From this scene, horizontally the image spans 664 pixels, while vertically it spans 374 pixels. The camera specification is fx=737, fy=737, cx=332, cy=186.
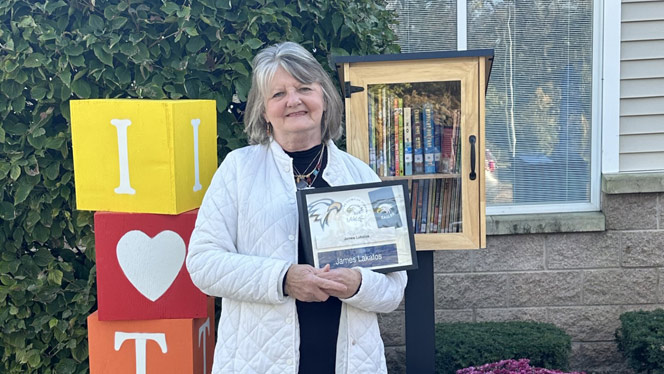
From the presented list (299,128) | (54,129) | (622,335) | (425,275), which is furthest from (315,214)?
(622,335)

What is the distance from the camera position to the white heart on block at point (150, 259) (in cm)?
301

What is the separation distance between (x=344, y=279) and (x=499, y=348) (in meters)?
2.09

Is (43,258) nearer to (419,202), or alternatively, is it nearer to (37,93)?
(37,93)

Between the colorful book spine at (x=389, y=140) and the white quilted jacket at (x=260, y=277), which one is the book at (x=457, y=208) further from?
the white quilted jacket at (x=260, y=277)

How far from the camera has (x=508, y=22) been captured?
4938mm

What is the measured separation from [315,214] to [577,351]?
10.6 feet

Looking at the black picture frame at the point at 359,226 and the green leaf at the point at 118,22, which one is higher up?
the green leaf at the point at 118,22

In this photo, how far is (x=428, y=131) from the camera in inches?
120

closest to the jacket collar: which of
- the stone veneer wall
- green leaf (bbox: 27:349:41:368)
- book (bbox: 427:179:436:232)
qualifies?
book (bbox: 427:179:436:232)

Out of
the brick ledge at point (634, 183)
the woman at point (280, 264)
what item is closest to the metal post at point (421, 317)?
the woman at point (280, 264)

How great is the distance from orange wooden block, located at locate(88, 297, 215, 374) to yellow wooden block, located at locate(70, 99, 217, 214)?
0.50m

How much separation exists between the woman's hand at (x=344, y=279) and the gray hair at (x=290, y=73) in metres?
0.53

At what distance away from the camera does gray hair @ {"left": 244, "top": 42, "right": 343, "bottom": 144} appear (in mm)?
2494

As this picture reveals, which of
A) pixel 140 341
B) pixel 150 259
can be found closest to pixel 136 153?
pixel 150 259
